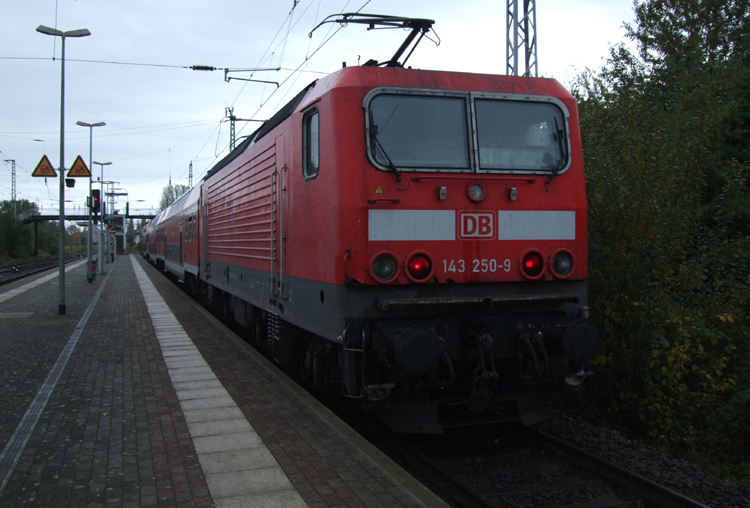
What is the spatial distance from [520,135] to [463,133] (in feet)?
1.98

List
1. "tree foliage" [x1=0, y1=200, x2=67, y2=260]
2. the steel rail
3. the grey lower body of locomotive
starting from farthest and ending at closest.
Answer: "tree foliage" [x1=0, y1=200, x2=67, y2=260], the grey lower body of locomotive, the steel rail

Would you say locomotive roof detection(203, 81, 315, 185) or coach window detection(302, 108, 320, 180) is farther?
locomotive roof detection(203, 81, 315, 185)

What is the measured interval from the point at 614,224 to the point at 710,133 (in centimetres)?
480

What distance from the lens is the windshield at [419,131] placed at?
541 cm

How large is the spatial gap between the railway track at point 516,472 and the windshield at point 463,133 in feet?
8.40

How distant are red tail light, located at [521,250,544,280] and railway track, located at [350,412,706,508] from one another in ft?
4.96

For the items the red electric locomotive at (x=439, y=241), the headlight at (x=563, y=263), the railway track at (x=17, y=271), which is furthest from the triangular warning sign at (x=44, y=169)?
the headlight at (x=563, y=263)

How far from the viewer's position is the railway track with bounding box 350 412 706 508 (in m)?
4.59

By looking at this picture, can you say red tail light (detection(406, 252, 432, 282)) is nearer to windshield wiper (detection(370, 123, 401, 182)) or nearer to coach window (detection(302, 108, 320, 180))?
windshield wiper (detection(370, 123, 401, 182))

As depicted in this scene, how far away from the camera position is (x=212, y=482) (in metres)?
4.23

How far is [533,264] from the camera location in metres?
5.64

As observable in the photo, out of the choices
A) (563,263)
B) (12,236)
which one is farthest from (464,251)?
(12,236)

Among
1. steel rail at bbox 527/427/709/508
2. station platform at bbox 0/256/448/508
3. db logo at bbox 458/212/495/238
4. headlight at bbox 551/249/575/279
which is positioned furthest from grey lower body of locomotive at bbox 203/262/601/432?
station platform at bbox 0/256/448/508

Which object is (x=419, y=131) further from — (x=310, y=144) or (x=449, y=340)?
(x=449, y=340)
